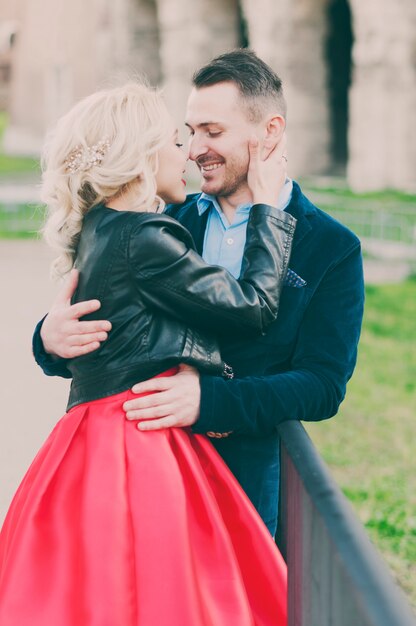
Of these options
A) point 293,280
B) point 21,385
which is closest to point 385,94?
point 21,385

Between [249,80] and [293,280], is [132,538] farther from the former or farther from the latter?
[249,80]

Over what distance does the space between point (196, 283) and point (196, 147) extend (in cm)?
49

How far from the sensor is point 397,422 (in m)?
7.89

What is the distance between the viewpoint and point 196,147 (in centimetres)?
275

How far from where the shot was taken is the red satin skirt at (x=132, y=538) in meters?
2.32

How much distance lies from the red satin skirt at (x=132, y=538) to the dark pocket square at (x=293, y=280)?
1.53 ft

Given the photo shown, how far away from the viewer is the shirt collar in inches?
109

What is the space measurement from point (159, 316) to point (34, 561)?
0.65 m

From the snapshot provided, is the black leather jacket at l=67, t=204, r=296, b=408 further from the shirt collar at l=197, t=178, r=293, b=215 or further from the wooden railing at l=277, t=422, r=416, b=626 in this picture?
the wooden railing at l=277, t=422, r=416, b=626

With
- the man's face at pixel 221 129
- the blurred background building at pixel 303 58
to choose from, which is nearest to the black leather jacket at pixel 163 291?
the man's face at pixel 221 129

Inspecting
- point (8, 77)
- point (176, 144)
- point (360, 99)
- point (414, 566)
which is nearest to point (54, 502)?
point (176, 144)

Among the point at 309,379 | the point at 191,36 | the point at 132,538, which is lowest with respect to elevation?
the point at 132,538

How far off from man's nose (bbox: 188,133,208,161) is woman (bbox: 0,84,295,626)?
0.38 ft

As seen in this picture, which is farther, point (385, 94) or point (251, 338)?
point (385, 94)
